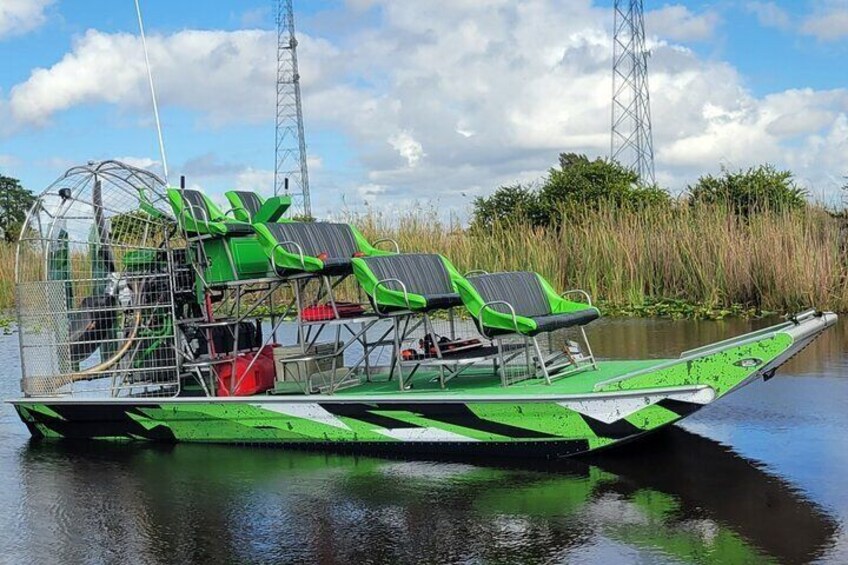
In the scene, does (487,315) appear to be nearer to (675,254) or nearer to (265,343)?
(265,343)

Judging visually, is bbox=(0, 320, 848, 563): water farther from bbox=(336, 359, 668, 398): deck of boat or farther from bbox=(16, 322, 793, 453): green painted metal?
bbox=(336, 359, 668, 398): deck of boat

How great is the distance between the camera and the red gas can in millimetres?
8758

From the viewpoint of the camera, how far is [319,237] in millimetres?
9062

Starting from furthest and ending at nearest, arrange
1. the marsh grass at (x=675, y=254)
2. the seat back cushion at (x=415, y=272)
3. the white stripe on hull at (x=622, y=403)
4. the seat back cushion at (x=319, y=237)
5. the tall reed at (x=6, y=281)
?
1. the tall reed at (x=6, y=281)
2. the marsh grass at (x=675, y=254)
3. the seat back cushion at (x=319, y=237)
4. the seat back cushion at (x=415, y=272)
5. the white stripe on hull at (x=622, y=403)

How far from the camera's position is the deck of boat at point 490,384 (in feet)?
25.1

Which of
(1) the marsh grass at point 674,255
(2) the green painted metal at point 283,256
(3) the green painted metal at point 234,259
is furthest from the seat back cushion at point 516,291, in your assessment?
(1) the marsh grass at point 674,255

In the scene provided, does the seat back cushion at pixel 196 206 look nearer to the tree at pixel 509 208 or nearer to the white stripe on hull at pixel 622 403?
the white stripe on hull at pixel 622 403

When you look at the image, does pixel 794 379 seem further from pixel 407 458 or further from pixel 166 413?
pixel 166 413

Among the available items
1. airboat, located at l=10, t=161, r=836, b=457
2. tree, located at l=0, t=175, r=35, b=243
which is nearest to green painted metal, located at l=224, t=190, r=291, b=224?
airboat, located at l=10, t=161, r=836, b=457

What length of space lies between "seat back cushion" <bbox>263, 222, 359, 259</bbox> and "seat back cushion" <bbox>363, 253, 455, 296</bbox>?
67cm

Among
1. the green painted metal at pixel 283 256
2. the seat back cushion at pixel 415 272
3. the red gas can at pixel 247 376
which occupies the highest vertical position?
the green painted metal at pixel 283 256

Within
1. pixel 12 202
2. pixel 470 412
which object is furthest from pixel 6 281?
pixel 12 202

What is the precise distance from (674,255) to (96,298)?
11930 mm

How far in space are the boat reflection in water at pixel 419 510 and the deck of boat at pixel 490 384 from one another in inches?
21.6
